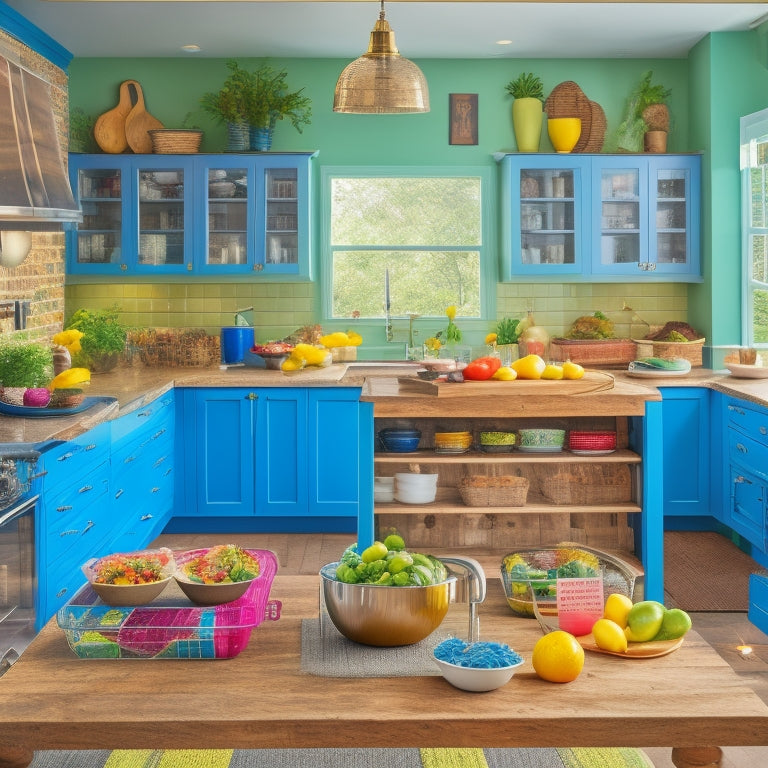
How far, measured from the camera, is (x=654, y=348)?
23.3 feet

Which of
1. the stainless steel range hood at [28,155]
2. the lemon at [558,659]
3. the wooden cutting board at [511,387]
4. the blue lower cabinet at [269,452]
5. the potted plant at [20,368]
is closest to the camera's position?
the lemon at [558,659]

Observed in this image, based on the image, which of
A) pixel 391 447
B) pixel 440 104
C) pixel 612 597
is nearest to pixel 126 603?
pixel 612 597

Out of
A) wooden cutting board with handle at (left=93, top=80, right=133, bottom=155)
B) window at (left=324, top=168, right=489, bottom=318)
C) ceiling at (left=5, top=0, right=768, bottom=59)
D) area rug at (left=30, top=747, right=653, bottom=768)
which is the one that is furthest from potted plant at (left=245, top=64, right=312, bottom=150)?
area rug at (left=30, top=747, right=653, bottom=768)

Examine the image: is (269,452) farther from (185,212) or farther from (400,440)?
(400,440)

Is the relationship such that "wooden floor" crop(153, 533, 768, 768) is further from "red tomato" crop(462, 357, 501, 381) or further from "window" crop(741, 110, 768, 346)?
"window" crop(741, 110, 768, 346)

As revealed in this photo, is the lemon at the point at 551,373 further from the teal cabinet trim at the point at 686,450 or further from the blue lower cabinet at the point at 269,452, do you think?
the blue lower cabinet at the point at 269,452

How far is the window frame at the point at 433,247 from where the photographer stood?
7.43m

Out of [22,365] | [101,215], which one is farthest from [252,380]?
[22,365]

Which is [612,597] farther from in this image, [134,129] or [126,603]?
[134,129]

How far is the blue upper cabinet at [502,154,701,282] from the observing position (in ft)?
23.3

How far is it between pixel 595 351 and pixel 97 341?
10.3ft

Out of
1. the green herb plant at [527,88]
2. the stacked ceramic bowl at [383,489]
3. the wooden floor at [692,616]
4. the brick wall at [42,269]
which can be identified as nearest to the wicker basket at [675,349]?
the green herb plant at [527,88]

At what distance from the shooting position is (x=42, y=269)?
662cm

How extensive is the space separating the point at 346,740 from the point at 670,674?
66 cm
